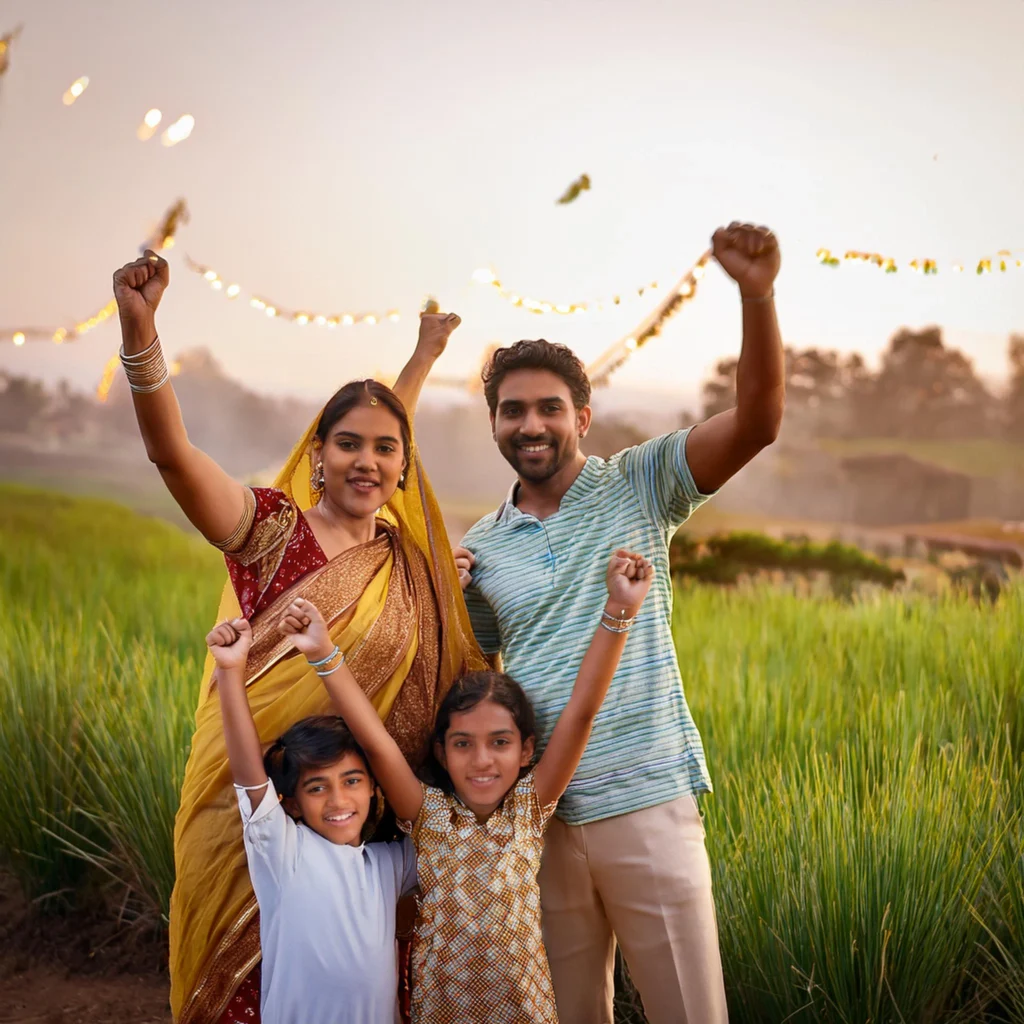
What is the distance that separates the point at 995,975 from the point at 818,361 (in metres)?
4.37

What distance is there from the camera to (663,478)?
1.99 m

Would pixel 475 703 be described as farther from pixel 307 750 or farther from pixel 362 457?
pixel 362 457

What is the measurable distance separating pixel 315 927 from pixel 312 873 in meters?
0.09

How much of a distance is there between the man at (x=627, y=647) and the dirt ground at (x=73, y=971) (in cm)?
156

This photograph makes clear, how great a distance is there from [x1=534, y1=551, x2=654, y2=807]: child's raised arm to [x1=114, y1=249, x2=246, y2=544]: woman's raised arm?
734mm

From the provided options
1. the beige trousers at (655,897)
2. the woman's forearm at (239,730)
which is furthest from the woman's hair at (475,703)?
the woman's forearm at (239,730)

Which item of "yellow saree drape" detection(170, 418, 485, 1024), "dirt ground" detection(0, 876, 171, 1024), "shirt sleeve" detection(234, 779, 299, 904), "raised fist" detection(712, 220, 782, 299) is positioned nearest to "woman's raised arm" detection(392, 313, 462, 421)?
"yellow saree drape" detection(170, 418, 485, 1024)

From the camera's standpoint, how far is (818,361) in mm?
6141

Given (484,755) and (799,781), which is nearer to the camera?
(484,755)

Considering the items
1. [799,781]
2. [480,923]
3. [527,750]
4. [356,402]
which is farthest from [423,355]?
[799,781]

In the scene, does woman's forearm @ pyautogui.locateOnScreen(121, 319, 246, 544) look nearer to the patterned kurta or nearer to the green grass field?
the patterned kurta

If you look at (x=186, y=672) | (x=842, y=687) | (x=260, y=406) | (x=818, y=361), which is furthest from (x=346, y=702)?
(x=818, y=361)

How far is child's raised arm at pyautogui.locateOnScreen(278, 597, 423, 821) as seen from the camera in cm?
177

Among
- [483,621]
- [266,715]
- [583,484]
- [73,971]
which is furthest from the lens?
[73,971]
